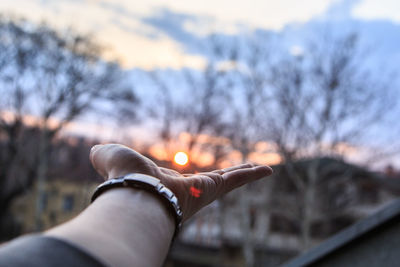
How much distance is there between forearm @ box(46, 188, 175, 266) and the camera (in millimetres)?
699

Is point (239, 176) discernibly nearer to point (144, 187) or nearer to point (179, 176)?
point (179, 176)

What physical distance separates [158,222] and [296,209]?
17.6 meters

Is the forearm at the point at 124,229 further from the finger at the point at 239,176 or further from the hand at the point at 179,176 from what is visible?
the finger at the point at 239,176

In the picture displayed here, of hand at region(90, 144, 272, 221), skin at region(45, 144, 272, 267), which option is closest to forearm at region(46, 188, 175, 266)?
skin at region(45, 144, 272, 267)

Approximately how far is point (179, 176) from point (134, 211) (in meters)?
0.35

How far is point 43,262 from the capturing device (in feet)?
1.94

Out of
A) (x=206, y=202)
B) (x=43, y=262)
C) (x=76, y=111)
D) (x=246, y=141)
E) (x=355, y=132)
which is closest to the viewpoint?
(x=43, y=262)

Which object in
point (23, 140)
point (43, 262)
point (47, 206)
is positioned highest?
point (43, 262)

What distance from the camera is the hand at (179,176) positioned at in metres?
1.08

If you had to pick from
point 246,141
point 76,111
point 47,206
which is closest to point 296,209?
point 246,141

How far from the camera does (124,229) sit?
80 centimetres

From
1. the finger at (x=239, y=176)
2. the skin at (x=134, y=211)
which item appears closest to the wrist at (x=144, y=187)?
the skin at (x=134, y=211)

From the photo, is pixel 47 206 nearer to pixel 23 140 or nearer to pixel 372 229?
pixel 23 140

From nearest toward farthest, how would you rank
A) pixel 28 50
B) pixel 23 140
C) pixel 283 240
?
1. pixel 28 50
2. pixel 23 140
3. pixel 283 240
